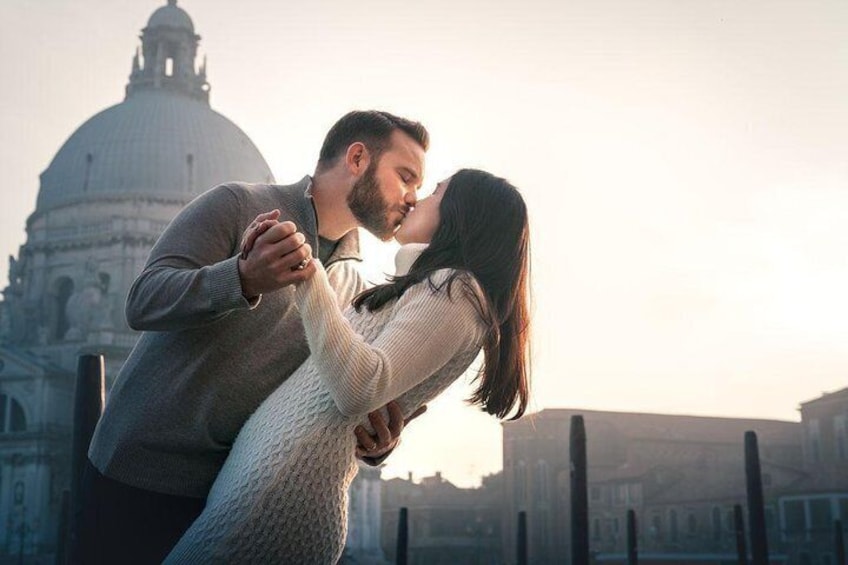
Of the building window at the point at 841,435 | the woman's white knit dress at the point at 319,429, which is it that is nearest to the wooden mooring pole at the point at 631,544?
the woman's white knit dress at the point at 319,429

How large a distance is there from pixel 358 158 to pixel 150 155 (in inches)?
1495

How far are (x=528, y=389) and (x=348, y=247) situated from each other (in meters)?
0.70

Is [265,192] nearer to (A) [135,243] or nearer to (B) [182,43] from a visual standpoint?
(A) [135,243]

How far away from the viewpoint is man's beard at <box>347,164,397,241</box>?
8.23 feet

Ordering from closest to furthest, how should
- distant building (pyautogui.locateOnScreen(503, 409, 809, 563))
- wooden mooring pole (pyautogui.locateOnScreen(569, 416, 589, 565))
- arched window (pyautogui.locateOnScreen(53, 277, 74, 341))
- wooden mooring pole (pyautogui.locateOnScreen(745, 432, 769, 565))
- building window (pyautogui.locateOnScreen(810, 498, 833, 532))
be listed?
wooden mooring pole (pyautogui.locateOnScreen(569, 416, 589, 565)) → wooden mooring pole (pyautogui.locateOnScreen(745, 432, 769, 565)) → building window (pyautogui.locateOnScreen(810, 498, 833, 532)) → distant building (pyautogui.locateOnScreen(503, 409, 809, 563)) → arched window (pyautogui.locateOnScreen(53, 277, 74, 341))

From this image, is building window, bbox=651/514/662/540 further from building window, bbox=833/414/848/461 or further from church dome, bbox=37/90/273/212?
church dome, bbox=37/90/273/212

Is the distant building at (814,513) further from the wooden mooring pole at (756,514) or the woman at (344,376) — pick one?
the woman at (344,376)

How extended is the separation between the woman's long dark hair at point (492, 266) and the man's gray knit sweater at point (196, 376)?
1.05 feet

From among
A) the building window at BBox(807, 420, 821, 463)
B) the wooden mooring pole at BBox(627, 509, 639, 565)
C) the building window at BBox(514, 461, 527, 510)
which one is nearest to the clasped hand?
the wooden mooring pole at BBox(627, 509, 639, 565)

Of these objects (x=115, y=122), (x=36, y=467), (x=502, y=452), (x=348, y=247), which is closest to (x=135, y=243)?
(x=115, y=122)

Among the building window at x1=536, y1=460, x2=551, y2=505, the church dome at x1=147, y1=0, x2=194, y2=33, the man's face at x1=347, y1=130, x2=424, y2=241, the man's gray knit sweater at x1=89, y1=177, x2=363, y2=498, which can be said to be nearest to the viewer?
the man's gray knit sweater at x1=89, y1=177, x2=363, y2=498

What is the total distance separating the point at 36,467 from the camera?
103 feet

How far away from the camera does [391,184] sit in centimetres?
252

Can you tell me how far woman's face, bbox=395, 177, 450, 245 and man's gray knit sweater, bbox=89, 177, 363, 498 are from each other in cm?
33
